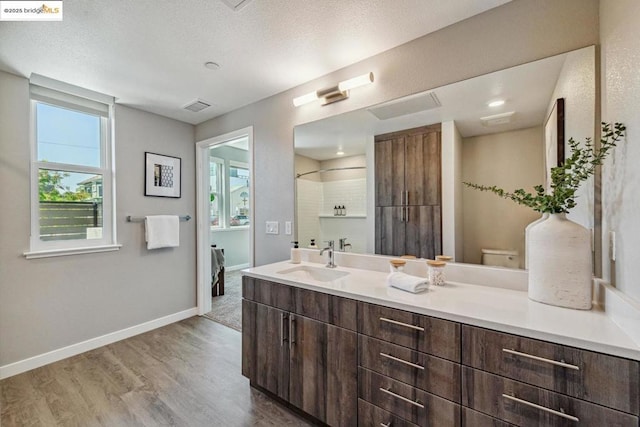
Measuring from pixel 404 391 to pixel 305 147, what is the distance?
185 cm

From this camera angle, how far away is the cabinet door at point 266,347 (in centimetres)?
170

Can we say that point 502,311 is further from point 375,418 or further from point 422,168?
point 422,168

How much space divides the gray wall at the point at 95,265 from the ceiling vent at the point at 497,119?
3.13 meters

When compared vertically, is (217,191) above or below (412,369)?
above

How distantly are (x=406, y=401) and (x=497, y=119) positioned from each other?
1.54 metres

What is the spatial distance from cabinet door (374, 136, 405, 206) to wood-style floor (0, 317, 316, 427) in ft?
5.00

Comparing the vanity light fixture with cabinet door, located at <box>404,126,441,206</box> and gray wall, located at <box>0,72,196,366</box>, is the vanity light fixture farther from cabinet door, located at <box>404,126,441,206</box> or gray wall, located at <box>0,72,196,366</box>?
gray wall, located at <box>0,72,196,366</box>

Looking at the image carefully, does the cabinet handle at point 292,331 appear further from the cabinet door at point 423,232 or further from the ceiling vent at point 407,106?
the ceiling vent at point 407,106

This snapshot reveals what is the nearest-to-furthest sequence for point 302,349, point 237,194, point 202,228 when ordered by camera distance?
point 302,349, point 202,228, point 237,194

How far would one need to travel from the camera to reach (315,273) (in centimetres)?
208

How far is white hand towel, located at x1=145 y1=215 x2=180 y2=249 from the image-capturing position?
288cm

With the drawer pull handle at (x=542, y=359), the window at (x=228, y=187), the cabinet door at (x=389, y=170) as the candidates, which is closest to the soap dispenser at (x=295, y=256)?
the cabinet door at (x=389, y=170)

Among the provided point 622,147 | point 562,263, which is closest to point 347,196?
point 562,263

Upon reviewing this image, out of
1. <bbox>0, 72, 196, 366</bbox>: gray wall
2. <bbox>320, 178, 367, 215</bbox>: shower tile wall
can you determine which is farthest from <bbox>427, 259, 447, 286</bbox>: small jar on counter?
<bbox>0, 72, 196, 366</bbox>: gray wall
